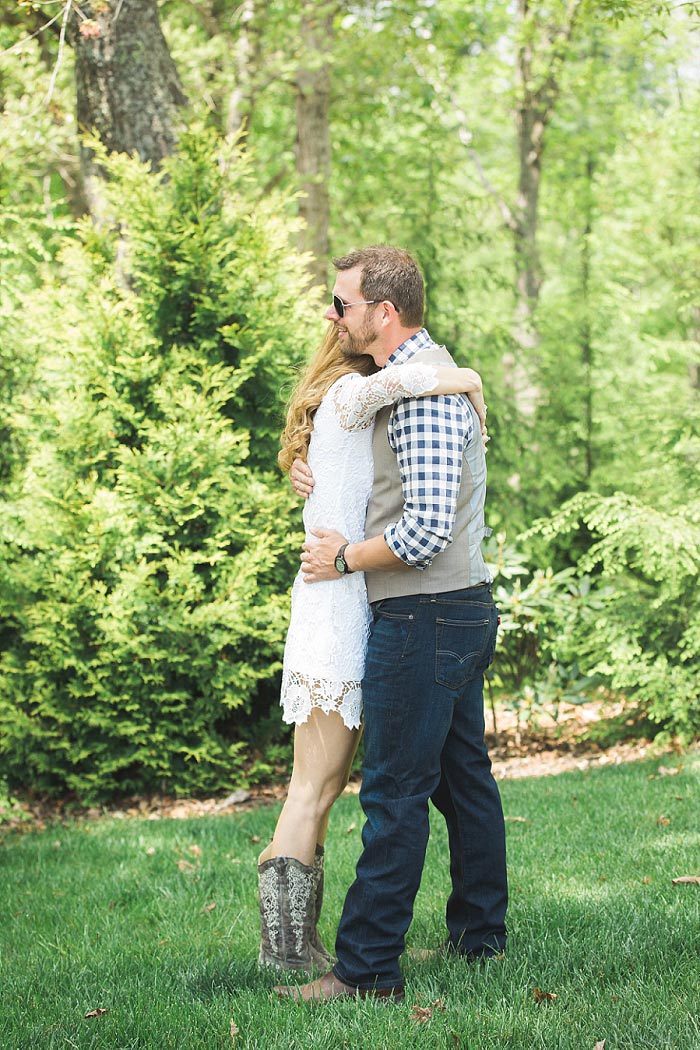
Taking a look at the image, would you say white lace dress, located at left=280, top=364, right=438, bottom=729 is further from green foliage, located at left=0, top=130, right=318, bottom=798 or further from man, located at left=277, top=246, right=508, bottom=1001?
green foliage, located at left=0, top=130, right=318, bottom=798

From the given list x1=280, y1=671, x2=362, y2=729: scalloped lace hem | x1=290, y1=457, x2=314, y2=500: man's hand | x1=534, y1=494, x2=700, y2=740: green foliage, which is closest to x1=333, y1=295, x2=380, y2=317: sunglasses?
x1=290, y1=457, x2=314, y2=500: man's hand

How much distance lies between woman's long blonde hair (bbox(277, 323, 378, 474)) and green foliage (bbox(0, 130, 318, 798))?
2.99 meters

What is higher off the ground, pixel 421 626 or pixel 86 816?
pixel 421 626

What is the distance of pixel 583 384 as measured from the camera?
30.5 ft

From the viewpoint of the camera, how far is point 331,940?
3.62m

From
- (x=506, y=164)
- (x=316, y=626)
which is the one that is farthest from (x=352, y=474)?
(x=506, y=164)

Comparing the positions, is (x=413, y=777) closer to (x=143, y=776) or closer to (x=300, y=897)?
(x=300, y=897)

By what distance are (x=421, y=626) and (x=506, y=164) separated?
2055cm

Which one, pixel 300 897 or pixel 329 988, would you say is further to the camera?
pixel 300 897

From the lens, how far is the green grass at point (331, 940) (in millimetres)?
2654

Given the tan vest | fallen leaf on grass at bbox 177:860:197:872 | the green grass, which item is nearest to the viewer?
the green grass

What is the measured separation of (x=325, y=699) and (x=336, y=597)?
0.30 metres

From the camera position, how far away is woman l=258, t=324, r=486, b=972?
300cm

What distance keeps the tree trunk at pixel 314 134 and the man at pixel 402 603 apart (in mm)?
8152
